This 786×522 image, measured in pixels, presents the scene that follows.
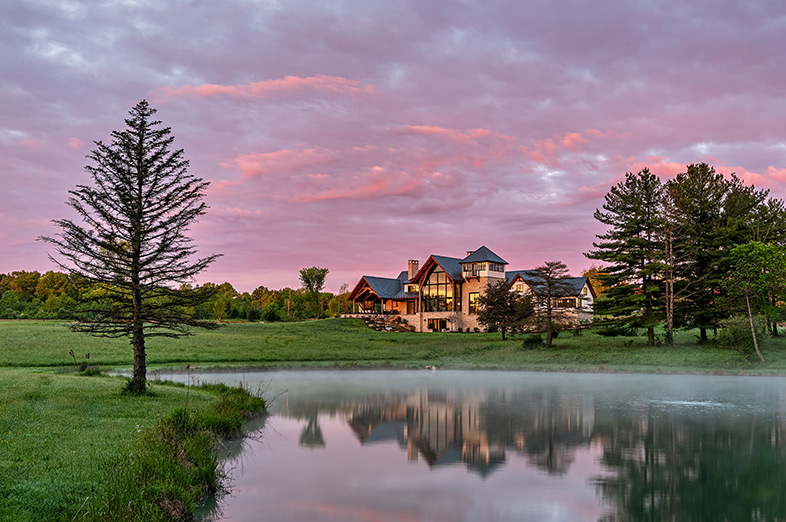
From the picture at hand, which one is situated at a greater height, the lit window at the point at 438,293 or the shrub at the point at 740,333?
the lit window at the point at 438,293

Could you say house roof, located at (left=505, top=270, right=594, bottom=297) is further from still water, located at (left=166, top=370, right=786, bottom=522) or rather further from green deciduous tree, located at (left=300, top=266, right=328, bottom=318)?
green deciduous tree, located at (left=300, top=266, right=328, bottom=318)

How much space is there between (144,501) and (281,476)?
15.9 ft

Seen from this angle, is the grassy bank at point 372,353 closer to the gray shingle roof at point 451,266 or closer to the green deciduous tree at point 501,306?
the green deciduous tree at point 501,306

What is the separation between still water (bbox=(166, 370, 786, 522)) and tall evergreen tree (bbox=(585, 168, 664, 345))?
59.0ft

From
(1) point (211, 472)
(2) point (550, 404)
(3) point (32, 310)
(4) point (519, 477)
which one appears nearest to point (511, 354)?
(2) point (550, 404)

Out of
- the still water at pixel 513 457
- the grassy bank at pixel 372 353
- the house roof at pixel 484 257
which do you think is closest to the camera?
the still water at pixel 513 457

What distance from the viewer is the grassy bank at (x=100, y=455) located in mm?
7734

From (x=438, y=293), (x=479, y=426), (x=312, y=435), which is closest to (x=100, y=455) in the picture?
(x=312, y=435)

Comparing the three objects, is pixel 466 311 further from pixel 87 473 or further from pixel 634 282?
pixel 87 473

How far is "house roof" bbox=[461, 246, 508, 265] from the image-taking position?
237 ft

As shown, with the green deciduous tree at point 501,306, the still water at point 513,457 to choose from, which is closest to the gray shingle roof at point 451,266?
the green deciduous tree at point 501,306

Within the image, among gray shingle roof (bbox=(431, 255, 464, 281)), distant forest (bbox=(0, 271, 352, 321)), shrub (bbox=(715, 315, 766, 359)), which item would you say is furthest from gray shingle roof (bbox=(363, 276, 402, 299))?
shrub (bbox=(715, 315, 766, 359))

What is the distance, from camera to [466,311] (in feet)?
240

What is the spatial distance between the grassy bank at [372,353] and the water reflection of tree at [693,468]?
1798 cm
